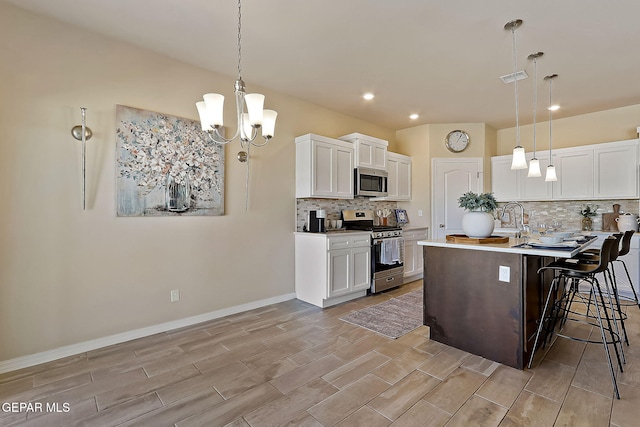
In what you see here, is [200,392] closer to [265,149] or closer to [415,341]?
[415,341]

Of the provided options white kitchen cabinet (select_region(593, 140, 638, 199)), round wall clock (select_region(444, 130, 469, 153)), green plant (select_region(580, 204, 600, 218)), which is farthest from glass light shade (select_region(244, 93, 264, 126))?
green plant (select_region(580, 204, 600, 218))

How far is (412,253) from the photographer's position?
512 cm

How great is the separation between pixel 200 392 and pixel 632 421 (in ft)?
8.49

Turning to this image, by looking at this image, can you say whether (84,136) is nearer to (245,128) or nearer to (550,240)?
(245,128)

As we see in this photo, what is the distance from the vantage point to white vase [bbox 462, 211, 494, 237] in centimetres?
272

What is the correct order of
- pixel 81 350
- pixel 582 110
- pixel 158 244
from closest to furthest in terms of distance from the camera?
pixel 81 350 < pixel 158 244 < pixel 582 110

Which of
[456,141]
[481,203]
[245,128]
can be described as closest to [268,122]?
[245,128]

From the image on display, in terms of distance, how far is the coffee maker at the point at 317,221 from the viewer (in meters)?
4.09

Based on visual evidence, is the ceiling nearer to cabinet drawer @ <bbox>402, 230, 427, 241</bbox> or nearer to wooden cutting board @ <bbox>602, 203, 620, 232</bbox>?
wooden cutting board @ <bbox>602, 203, 620, 232</bbox>

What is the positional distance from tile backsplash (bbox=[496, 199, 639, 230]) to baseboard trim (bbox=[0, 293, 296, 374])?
4.71m

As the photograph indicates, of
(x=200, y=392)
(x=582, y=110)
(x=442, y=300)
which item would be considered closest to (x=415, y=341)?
(x=442, y=300)

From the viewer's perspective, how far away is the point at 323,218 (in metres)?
4.12

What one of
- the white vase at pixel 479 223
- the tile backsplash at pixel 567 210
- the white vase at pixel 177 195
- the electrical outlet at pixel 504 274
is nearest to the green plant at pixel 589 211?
the tile backsplash at pixel 567 210

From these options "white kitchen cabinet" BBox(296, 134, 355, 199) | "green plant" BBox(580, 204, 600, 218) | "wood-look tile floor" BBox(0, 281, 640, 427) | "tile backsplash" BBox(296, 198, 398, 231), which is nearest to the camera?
"wood-look tile floor" BBox(0, 281, 640, 427)
